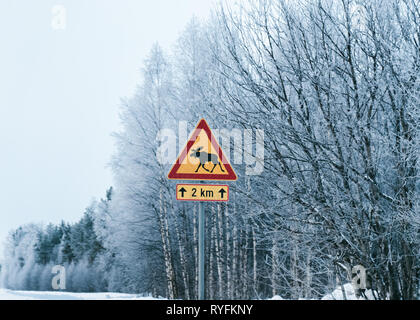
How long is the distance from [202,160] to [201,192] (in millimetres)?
375

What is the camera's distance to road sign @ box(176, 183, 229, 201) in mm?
4684

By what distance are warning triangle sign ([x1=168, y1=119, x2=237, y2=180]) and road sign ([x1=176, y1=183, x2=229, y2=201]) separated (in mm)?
161

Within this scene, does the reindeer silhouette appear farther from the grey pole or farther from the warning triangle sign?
the grey pole

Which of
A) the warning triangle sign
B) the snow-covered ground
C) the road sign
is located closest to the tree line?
the snow-covered ground

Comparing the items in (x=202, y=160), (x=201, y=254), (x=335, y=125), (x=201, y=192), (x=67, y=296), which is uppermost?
(x=335, y=125)

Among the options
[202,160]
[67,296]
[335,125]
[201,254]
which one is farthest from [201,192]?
[67,296]

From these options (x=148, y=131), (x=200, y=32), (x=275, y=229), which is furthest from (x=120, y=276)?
(x=275, y=229)

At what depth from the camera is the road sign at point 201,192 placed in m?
4.68

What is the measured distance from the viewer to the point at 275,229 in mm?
5500

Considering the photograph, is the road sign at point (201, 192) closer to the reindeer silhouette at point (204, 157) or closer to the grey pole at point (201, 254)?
the grey pole at point (201, 254)

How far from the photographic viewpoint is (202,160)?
193 inches

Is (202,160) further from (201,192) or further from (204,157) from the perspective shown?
(201,192)

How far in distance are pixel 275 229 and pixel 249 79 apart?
1.79 m
